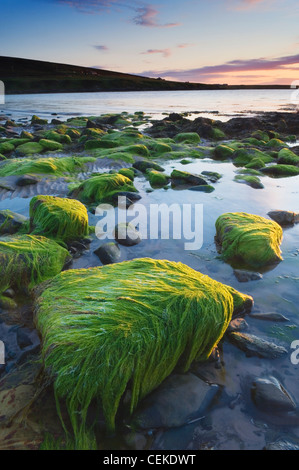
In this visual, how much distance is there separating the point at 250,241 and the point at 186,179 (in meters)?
3.98

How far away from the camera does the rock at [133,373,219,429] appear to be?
6.32 feet

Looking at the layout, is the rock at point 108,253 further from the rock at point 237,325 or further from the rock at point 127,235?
the rock at point 237,325

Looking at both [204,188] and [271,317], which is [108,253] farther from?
[204,188]

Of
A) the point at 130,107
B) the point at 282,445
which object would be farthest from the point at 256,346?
the point at 130,107

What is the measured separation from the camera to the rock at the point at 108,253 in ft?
13.0

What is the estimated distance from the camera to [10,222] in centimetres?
471

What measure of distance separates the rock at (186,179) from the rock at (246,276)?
4.21 m

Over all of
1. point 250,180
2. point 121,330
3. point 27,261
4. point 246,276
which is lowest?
point 246,276

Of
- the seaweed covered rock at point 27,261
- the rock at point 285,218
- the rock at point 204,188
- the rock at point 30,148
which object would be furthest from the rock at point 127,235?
the rock at point 30,148

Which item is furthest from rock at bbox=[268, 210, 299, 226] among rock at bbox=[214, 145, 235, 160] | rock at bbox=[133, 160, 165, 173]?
rock at bbox=[214, 145, 235, 160]

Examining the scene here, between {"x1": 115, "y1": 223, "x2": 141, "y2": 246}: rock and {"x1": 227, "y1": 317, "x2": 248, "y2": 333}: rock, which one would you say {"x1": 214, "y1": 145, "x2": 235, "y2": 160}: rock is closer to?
{"x1": 115, "y1": 223, "x2": 141, "y2": 246}: rock

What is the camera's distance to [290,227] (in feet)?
16.6

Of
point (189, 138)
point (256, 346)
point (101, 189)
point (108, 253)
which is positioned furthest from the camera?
point (189, 138)

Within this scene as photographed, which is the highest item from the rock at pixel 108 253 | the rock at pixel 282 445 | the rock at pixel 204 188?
the rock at pixel 204 188
